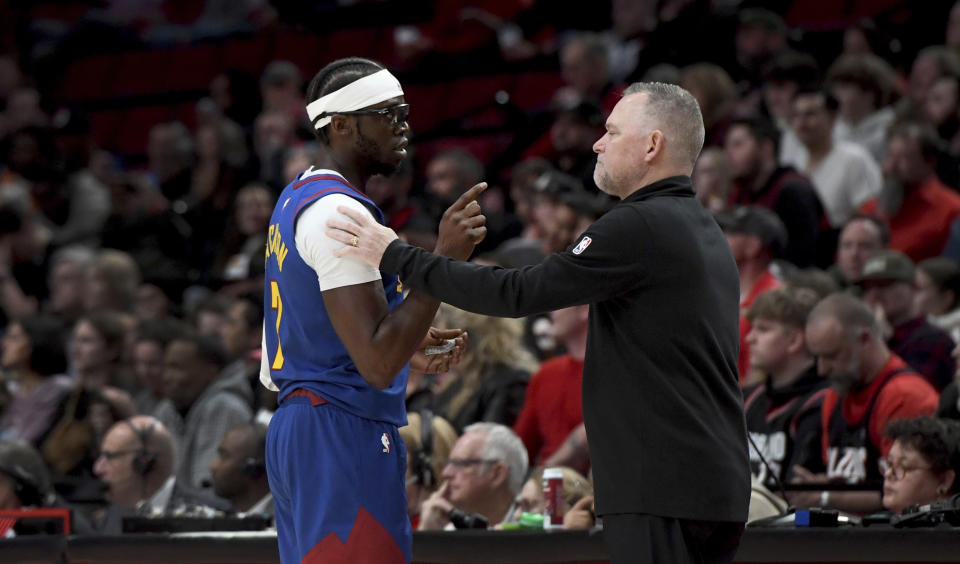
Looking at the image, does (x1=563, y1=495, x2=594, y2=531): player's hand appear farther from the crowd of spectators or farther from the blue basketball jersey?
the blue basketball jersey

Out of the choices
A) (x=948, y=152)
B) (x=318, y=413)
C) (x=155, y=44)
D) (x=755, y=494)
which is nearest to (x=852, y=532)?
(x=755, y=494)

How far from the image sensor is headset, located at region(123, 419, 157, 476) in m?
7.41

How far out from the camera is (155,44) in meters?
16.0

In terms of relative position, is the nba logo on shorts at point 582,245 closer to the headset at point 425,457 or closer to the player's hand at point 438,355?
the player's hand at point 438,355

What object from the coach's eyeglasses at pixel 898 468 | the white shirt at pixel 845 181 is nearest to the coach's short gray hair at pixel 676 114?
the coach's eyeglasses at pixel 898 468

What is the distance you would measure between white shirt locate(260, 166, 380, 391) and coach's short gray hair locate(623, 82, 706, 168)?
0.83m

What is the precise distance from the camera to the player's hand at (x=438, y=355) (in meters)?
4.25

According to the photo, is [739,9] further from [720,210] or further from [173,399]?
[173,399]

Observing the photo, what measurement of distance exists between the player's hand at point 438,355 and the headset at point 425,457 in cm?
222

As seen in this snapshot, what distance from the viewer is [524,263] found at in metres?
8.55

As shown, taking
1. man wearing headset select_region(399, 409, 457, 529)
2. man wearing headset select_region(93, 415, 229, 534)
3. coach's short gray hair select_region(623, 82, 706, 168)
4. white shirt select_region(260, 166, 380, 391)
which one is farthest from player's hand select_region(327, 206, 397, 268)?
man wearing headset select_region(93, 415, 229, 534)

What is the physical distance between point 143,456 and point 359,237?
13.4 ft

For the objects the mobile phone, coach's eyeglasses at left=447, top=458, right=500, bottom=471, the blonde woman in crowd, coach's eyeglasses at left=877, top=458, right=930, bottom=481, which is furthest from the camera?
the blonde woman in crowd

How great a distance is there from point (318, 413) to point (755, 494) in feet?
7.08
